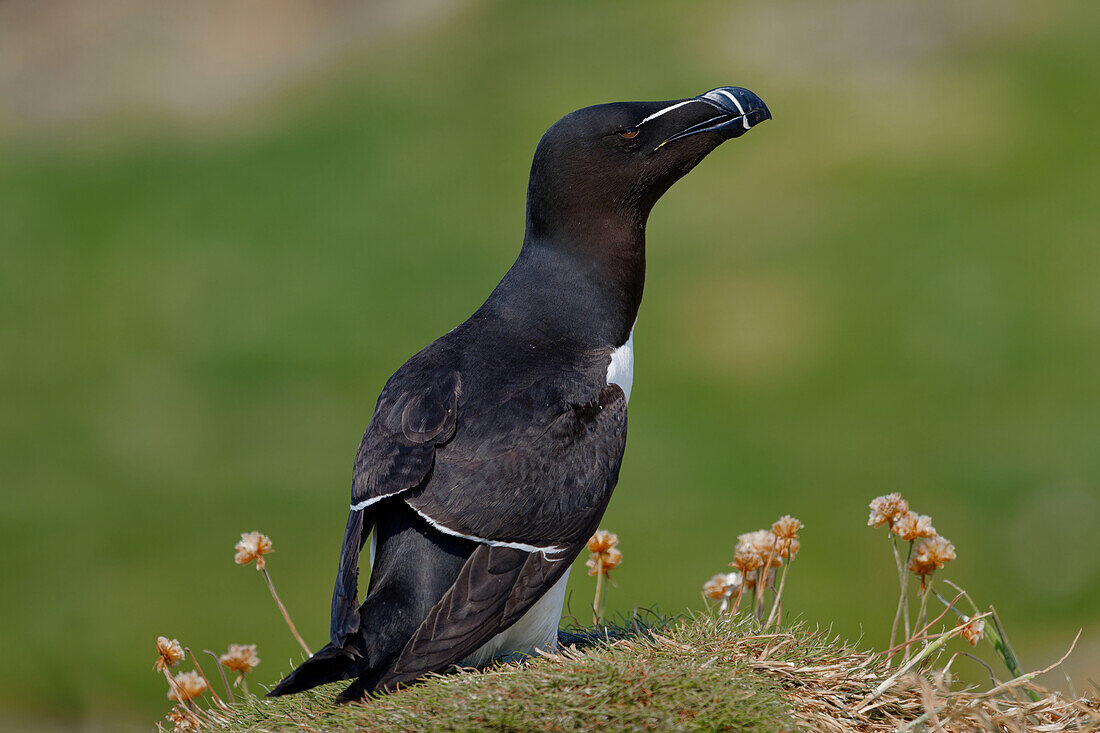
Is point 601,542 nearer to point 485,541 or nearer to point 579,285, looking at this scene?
point 485,541

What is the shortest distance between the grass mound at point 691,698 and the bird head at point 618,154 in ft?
5.77

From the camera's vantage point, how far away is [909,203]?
45.1 ft

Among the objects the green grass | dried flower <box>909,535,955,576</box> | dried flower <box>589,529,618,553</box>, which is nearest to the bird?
the green grass

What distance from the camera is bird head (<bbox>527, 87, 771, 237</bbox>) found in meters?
4.98

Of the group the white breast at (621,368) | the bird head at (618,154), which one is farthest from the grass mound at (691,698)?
the bird head at (618,154)

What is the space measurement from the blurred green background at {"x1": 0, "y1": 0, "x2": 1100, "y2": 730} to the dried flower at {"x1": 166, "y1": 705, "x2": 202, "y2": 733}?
4496mm

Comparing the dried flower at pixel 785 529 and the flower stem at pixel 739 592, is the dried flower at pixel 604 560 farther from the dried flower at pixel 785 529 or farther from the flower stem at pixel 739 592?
the dried flower at pixel 785 529

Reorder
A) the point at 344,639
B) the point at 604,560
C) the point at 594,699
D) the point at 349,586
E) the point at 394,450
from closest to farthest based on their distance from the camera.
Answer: the point at 594,699 → the point at 344,639 → the point at 349,586 → the point at 394,450 → the point at 604,560

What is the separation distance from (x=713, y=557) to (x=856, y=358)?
333 cm

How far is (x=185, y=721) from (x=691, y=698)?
6.18ft

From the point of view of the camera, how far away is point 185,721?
14.2 ft

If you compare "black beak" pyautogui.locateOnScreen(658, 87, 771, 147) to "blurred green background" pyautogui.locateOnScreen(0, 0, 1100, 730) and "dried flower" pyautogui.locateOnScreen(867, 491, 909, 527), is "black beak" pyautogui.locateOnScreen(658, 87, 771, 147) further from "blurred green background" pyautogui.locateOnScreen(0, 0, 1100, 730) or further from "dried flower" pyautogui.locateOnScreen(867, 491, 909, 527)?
"blurred green background" pyautogui.locateOnScreen(0, 0, 1100, 730)

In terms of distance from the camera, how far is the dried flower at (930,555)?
4.36 meters

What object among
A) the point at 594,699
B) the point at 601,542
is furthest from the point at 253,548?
the point at 594,699
